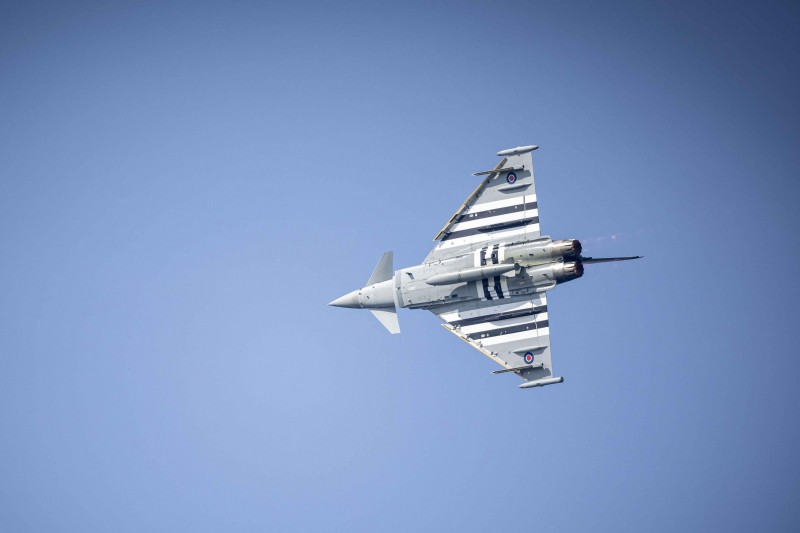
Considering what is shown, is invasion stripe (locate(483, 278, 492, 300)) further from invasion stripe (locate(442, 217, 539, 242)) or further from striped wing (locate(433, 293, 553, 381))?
invasion stripe (locate(442, 217, 539, 242))

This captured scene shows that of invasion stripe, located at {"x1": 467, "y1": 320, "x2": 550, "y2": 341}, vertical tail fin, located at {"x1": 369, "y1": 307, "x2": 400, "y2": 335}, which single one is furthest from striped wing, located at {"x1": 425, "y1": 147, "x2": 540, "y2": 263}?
invasion stripe, located at {"x1": 467, "y1": 320, "x2": 550, "y2": 341}

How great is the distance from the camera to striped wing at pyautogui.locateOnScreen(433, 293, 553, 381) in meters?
86.1

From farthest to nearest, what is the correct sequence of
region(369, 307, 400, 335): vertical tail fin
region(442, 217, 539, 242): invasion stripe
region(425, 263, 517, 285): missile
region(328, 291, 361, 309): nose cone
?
region(328, 291, 361, 309): nose cone
region(369, 307, 400, 335): vertical tail fin
region(442, 217, 539, 242): invasion stripe
region(425, 263, 517, 285): missile

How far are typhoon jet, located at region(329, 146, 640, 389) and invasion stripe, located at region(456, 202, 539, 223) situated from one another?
0.25ft

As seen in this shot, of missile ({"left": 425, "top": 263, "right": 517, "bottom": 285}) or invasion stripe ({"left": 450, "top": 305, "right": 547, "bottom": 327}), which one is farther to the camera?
invasion stripe ({"left": 450, "top": 305, "right": 547, "bottom": 327})

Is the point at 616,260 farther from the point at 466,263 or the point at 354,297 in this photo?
the point at 354,297

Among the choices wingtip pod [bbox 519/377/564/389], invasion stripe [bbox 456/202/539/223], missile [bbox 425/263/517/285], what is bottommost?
wingtip pod [bbox 519/377/564/389]

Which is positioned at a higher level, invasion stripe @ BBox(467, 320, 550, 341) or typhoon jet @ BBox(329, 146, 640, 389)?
typhoon jet @ BBox(329, 146, 640, 389)

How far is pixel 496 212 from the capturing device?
8719 centimetres

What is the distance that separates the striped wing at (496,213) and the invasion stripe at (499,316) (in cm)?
539

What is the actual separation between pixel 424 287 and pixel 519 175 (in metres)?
11.5

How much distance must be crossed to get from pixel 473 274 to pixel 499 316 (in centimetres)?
479

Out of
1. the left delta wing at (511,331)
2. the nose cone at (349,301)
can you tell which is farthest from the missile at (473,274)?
the nose cone at (349,301)

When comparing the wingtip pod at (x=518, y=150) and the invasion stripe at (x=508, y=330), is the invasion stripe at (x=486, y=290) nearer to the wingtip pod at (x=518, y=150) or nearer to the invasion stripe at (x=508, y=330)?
the invasion stripe at (x=508, y=330)
